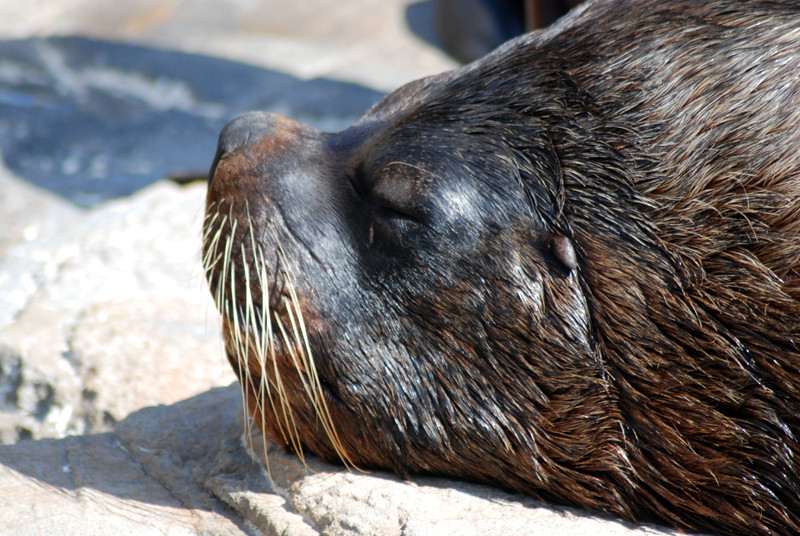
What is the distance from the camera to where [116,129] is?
866cm

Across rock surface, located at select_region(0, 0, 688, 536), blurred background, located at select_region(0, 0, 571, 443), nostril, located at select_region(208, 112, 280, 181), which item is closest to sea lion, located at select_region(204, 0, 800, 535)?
rock surface, located at select_region(0, 0, 688, 536)

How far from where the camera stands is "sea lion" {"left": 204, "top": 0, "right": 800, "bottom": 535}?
213cm

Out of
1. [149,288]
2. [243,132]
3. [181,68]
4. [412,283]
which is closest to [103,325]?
[149,288]

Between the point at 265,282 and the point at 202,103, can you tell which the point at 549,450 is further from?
the point at 202,103

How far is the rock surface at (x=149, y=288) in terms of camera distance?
240 centimetres

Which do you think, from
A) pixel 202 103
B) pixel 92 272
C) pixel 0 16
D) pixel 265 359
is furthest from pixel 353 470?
pixel 0 16

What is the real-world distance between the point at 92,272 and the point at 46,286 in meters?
0.23

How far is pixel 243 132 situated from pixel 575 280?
1.18 m

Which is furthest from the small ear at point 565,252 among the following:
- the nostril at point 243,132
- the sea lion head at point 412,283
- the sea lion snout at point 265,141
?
the nostril at point 243,132

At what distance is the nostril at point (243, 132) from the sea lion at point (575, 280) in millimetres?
280

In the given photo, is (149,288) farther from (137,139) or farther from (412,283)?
(137,139)

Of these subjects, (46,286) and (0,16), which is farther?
(0,16)

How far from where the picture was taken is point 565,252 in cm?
224

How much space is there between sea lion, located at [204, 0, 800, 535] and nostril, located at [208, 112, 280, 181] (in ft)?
0.92
